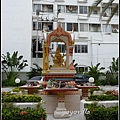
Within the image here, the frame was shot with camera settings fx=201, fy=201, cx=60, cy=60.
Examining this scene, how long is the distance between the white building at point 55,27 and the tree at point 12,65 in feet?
4.42

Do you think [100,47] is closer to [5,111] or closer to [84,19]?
[84,19]

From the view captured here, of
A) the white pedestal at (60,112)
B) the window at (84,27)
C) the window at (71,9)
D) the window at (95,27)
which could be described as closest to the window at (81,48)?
the window at (84,27)

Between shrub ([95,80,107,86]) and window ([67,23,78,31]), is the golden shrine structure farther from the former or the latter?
window ([67,23,78,31])

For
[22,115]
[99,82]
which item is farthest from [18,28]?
[22,115]

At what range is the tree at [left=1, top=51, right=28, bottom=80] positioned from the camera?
16766 millimetres

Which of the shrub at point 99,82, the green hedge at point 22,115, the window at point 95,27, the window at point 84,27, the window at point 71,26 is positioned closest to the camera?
the green hedge at point 22,115

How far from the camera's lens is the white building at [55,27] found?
19.1m

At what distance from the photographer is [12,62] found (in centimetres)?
1681

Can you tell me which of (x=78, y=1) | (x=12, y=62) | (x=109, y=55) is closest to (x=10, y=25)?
(x=12, y=62)

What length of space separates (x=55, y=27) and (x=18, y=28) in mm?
3711

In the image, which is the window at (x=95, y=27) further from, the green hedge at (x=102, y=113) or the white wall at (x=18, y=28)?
the green hedge at (x=102, y=113)

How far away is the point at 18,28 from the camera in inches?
758

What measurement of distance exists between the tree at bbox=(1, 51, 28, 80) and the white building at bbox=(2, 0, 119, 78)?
1347mm

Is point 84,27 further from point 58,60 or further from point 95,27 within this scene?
point 58,60
